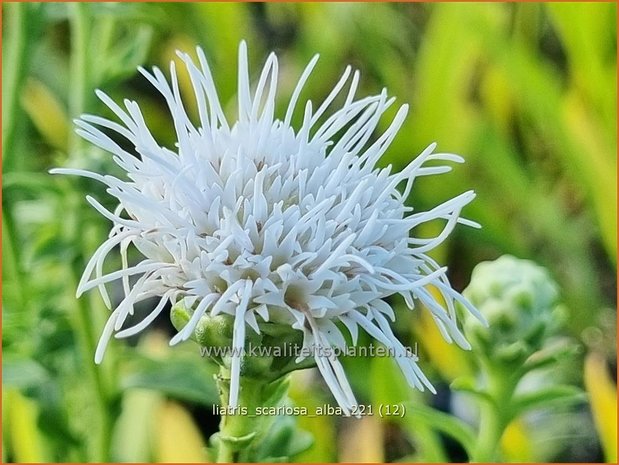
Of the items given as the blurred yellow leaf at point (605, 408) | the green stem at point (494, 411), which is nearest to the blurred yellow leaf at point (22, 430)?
the green stem at point (494, 411)

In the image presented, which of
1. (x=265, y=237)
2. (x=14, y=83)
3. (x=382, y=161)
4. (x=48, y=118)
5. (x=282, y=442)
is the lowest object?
(x=282, y=442)

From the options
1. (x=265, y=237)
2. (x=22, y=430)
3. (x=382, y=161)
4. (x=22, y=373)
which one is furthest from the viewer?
(x=382, y=161)

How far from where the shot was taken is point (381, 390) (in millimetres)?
1188

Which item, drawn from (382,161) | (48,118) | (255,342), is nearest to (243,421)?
(255,342)

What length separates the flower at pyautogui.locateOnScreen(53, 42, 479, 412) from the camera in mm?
569

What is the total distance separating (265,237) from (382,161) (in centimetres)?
110

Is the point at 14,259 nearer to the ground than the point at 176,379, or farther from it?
farther from it

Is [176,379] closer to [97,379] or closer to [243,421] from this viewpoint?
[97,379]

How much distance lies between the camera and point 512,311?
813 mm

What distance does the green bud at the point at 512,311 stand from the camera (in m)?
0.82

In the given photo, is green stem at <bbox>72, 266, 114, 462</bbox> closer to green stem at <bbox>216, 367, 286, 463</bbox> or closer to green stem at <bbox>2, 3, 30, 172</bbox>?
green stem at <bbox>2, 3, 30, 172</bbox>

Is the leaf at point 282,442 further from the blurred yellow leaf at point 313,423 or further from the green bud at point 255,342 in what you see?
the blurred yellow leaf at point 313,423

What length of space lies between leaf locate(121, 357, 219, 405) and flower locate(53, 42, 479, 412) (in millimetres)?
398


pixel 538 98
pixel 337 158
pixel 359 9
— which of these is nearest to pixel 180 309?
pixel 337 158
